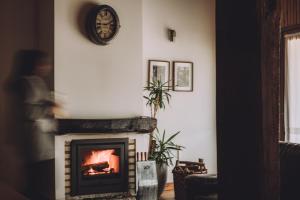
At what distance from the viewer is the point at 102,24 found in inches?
189

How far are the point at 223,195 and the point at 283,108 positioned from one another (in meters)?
4.87

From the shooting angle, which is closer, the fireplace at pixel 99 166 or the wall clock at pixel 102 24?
the fireplace at pixel 99 166

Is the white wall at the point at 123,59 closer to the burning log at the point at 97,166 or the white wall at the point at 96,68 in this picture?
the white wall at the point at 96,68

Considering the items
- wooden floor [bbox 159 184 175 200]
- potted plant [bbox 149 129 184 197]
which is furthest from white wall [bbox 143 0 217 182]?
potted plant [bbox 149 129 184 197]

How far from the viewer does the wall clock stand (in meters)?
4.70

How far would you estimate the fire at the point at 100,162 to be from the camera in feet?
15.2

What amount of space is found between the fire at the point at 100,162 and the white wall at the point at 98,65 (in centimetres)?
46

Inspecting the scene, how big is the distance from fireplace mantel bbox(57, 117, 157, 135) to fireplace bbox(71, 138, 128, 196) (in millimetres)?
150

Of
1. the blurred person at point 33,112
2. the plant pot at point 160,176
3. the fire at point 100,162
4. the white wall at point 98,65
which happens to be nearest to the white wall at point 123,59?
the white wall at point 98,65

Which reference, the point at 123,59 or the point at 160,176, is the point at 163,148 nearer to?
the point at 160,176

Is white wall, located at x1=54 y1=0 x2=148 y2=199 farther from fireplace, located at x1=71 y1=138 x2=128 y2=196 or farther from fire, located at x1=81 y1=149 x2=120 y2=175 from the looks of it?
fire, located at x1=81 y1=149 x2=120 y2=175

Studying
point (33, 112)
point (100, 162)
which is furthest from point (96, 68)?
point (33, 112)

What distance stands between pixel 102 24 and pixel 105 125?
1.26 m

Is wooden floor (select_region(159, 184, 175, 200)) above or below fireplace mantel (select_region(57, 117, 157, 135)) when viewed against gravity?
below
